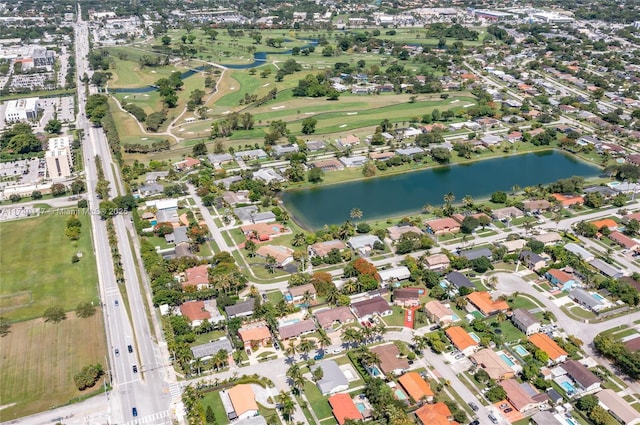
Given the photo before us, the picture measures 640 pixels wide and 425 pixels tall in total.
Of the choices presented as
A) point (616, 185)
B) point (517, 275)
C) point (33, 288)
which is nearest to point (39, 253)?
point (33, 288)

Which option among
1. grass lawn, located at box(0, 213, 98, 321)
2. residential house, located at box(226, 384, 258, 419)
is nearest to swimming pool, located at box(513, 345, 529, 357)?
residential house, located at box(226, 384, 258, 419)

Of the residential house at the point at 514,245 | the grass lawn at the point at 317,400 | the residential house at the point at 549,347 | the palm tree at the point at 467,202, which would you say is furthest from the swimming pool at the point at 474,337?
the palm tree at the point at 467,202

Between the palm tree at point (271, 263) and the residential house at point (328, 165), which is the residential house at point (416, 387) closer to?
the palm tree at point (271, 263)

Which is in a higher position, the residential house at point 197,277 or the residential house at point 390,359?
the residential house at point 390,359

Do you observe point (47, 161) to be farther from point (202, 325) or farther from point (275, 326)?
point (275, 326)

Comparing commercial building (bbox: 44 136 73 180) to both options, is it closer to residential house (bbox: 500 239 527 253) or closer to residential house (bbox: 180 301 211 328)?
residential house (bbox: 180 301 211 328)

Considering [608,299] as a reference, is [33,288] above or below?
below
